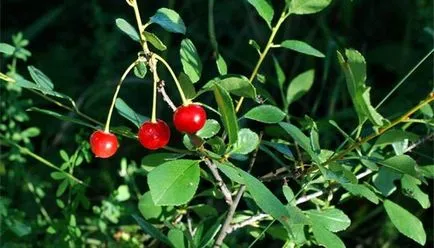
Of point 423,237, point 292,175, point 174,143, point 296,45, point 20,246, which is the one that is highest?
point 296,45

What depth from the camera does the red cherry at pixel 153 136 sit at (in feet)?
3.06

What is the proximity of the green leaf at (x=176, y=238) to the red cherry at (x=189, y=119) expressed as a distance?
0.25 m

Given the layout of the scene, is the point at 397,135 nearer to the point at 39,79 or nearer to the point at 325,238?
the point at 325,238

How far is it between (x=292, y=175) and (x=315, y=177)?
0.04m

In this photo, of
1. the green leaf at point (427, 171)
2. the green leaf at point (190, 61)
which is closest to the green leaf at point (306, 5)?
the green leaf at point (190, 61)

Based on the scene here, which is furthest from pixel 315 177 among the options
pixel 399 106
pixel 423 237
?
pixel 399 106

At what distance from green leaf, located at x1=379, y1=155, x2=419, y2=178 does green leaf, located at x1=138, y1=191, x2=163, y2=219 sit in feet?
1.36

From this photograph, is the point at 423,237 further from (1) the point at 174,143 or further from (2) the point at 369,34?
(2) the point at 369,34

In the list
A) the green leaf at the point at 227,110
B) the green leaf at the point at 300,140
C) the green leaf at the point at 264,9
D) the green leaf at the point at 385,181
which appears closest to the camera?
the green leaf at the point at 227,110

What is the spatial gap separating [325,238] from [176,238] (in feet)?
0.69

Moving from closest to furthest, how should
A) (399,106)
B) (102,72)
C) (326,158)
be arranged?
(326,158) < (399,106) < (102,72)

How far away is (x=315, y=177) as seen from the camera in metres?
1.10

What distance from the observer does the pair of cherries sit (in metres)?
0.88

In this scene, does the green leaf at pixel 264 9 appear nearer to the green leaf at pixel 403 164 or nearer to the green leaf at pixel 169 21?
the green leaf at pixel 169 21
